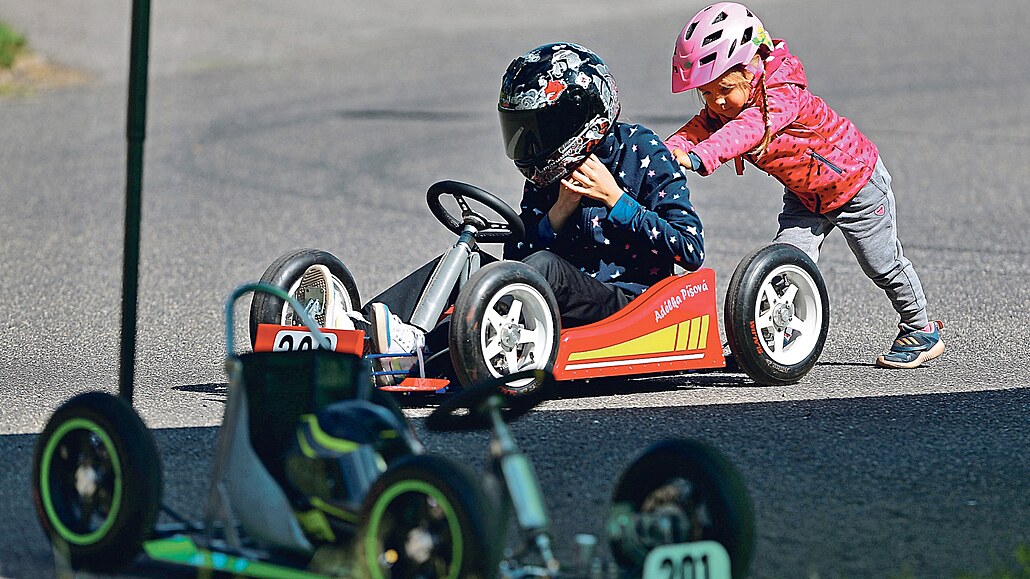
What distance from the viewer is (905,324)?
6094 mm

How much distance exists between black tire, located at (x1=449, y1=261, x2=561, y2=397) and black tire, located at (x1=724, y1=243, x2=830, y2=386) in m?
0.78

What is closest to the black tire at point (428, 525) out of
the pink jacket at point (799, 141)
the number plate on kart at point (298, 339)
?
the number plate on kart at point (298, 339)

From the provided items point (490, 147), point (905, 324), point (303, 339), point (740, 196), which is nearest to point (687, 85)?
point (905, 324)

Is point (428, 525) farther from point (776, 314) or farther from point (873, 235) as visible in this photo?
point (873, 235)

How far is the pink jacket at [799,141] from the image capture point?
570cm

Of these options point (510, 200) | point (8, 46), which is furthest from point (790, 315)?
point (8, 46)

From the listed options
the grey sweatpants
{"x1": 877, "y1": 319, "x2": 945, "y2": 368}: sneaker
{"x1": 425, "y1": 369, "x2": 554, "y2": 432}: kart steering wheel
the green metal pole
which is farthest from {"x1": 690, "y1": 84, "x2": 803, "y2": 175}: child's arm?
the green metal pole

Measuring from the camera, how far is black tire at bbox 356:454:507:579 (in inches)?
111

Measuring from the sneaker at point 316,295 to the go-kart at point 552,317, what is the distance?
36 millimetres

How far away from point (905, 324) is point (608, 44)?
12.9m

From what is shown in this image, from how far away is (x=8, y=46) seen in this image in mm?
16172

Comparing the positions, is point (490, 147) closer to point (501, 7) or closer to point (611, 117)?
point (611, 117)

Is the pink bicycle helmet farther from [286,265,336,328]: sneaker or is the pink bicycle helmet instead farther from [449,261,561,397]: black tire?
[286,265,336,328]: sneaker

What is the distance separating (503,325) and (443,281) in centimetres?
35
